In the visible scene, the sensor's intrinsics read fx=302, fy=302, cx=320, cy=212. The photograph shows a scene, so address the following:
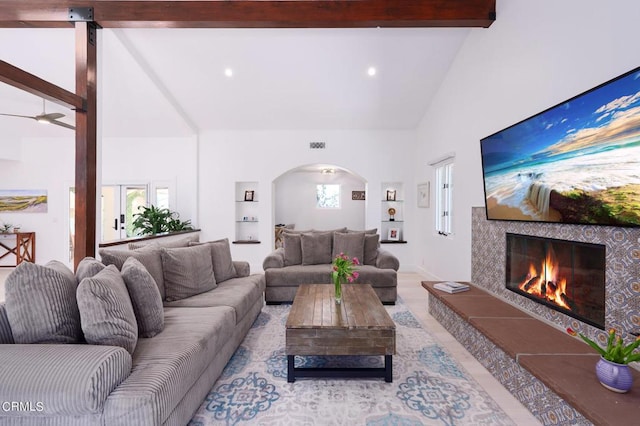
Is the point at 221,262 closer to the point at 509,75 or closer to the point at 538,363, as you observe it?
the point at 538,363

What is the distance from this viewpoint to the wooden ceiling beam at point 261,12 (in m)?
3.39

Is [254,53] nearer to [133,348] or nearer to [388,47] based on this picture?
[388,47]

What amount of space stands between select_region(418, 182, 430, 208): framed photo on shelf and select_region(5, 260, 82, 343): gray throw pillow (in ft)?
17.0

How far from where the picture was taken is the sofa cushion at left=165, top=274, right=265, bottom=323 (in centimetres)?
272

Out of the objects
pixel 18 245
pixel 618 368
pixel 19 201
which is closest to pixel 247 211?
pixel 18 245

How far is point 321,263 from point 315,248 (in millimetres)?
246

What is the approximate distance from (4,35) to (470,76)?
616 cm

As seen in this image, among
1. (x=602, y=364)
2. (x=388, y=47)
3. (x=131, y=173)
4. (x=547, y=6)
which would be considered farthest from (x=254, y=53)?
(x=602, y=364)

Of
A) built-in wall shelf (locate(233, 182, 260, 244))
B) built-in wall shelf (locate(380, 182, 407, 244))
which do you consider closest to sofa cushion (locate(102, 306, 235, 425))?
built-in wall shelf (locate(233, 182, 260, 244))

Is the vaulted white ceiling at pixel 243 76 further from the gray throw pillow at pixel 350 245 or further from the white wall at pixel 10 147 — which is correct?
the gray throw pillow at pixel 350 245

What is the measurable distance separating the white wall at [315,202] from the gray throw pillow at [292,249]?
13.9 feet

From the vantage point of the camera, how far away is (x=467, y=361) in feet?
8.53

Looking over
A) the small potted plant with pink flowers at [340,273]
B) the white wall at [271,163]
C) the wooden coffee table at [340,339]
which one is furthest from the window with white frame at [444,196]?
the wooden coffee table at [340,339]

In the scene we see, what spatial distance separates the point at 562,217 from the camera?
231 cm
